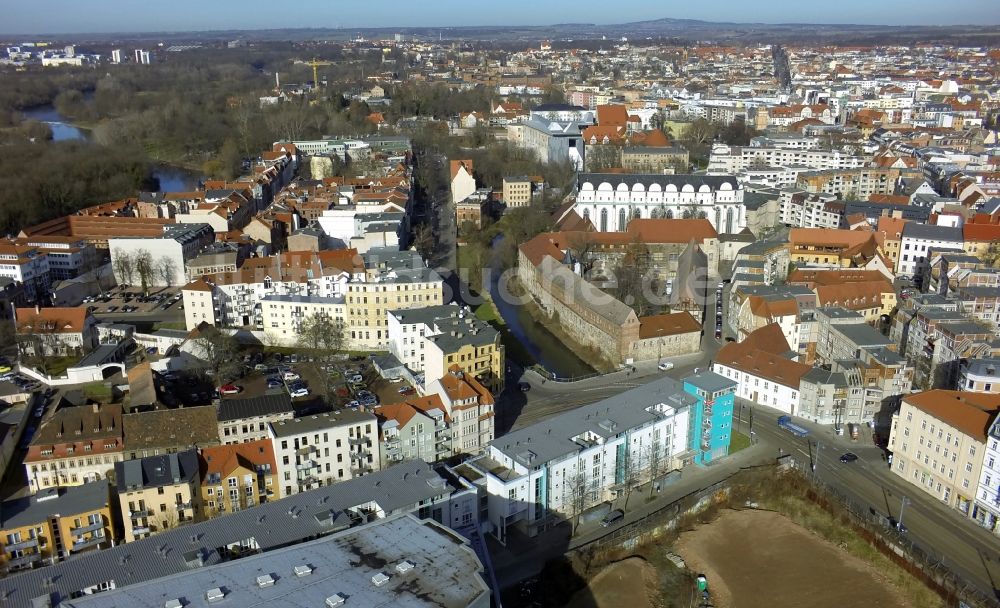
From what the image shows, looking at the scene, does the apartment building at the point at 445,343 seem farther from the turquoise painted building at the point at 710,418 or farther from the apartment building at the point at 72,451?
the apartment building at the point at 72,451

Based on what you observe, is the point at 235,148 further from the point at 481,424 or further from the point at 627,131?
the point at 481,424

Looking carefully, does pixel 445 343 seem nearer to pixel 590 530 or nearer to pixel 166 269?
pixel 590 530

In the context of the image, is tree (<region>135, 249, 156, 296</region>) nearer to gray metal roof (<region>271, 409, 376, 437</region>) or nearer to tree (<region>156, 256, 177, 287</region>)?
tree (<region>156, 256, 177, 287</region>)

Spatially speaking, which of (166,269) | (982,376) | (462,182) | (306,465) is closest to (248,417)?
(306,465)

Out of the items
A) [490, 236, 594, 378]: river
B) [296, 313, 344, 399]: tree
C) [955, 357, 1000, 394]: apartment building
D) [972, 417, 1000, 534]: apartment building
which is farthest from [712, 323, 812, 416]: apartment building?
[296, 313, 344, 399]: tree

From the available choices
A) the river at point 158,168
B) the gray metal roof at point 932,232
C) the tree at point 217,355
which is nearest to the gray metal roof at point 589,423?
the tree at point 217,355
